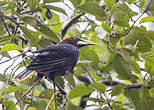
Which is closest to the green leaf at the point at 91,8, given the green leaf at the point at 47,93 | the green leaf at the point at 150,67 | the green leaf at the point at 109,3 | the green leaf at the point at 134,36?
the green leaf at the point at 109,3

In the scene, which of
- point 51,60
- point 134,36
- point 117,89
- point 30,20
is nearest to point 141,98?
point 117,89

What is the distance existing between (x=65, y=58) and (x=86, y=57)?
0.32 meters

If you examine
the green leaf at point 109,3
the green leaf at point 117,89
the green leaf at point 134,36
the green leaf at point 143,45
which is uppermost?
the green leaf at point 109,3

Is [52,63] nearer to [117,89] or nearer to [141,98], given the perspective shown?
[117,89]

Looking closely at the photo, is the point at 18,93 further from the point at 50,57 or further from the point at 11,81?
the point at 50,57

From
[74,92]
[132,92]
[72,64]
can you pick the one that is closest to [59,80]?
[72,64]

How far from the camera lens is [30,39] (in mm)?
1478

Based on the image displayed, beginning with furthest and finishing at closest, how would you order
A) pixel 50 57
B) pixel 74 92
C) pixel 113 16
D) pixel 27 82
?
1. pixel 113 16
2. pixel 27 82
3. pixel 50 57
4. pixel 74 92

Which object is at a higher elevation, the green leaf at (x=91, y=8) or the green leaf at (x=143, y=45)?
the green leaf at (x=91, y=8)

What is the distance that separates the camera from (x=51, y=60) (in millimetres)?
1317

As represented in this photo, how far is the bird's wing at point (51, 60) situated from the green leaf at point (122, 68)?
0.80 ft

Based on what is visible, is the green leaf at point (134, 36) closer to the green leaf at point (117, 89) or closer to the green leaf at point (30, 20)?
the green leaf at point (117, 89)

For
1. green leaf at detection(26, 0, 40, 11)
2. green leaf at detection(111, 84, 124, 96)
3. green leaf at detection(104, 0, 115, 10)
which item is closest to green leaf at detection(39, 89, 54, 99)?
green leaf at detection(111, 84, 124, 96)

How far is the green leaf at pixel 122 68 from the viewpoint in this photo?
1421mm
